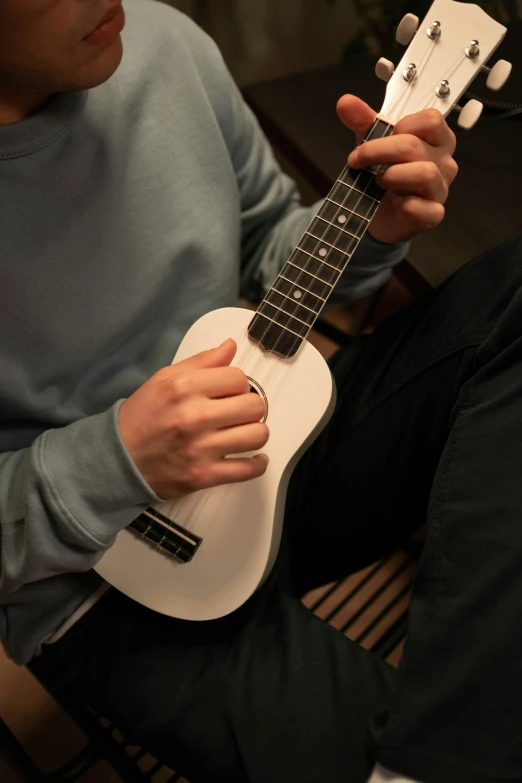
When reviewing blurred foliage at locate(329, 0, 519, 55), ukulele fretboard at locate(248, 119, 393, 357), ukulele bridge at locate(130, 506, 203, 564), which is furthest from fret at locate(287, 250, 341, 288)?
blurred foliage at locate(329, 0, 519, 55)

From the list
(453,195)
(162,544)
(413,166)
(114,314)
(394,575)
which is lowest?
(394,575)

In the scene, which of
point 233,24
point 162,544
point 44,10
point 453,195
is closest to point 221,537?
point 162,544

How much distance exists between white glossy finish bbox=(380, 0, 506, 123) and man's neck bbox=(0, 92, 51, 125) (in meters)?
0.36

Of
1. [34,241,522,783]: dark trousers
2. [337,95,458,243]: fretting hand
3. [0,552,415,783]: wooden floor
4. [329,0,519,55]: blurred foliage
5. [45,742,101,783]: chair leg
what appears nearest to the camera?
[34,241,522,783]: dark trousers

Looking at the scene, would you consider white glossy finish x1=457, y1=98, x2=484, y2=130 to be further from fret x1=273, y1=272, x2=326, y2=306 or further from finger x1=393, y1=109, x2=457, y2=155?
fret x1=273, y1=272, x2=326, y2=306

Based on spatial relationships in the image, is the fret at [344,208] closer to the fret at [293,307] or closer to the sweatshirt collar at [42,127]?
the fret at [293,307]

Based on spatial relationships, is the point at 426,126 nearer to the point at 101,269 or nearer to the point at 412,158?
the point at 412,158

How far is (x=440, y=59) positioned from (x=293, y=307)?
1.01 feet

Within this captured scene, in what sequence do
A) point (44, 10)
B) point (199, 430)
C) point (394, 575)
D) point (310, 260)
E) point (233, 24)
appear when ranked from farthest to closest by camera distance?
point (233, 24) → point (394, 575) → point (310, 260) → point (199, 430) → point (44, 10)

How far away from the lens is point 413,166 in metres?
0.61

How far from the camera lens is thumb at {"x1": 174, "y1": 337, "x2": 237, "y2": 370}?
595 mm

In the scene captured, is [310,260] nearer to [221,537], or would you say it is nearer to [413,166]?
[413,166]

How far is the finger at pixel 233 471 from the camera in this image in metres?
0.59

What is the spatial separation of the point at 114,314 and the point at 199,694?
1.40 ft
